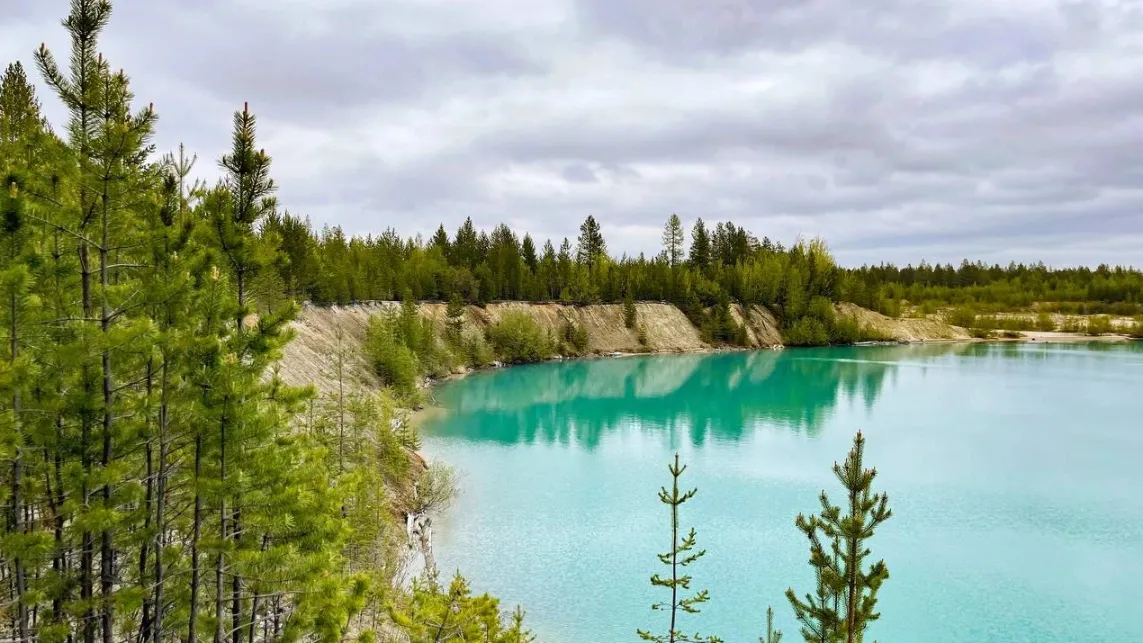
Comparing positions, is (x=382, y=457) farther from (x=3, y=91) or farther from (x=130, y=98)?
(x=130, y=98)

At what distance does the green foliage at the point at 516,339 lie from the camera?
283 ft

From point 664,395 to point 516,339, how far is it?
25.8 metres

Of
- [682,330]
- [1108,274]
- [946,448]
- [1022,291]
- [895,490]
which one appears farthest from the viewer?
[1108,274]

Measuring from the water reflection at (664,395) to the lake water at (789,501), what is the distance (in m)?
0.40

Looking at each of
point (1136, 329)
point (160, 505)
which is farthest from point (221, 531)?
point (1136, 329)

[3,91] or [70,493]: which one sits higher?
[3,91]

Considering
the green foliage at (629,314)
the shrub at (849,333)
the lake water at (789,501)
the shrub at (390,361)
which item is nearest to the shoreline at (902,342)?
the shrub at (849,333)

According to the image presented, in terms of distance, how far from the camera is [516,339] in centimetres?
8650

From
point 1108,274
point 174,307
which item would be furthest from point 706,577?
point 1108,274

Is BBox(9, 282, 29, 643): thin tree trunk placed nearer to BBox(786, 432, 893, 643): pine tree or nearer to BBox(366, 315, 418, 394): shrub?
BBox(786, 432, 893, 643): pine tree

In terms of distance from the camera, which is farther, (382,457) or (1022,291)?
(1022,291)

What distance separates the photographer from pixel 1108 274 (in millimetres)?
189000

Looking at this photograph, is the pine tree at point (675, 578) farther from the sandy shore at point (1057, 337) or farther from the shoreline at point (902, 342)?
the sandy shore at point (1057, 337)

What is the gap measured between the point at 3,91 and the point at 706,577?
1105 inches
